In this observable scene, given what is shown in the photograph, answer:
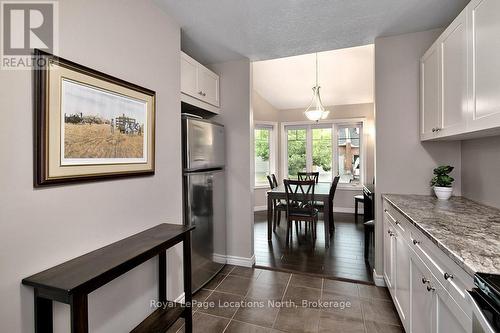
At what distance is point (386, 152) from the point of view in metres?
2.47

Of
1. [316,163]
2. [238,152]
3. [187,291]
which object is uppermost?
[238,152]

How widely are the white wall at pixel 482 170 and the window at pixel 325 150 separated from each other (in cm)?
365

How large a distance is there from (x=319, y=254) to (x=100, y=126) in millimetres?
3017

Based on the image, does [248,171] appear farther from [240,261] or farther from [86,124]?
[86,124]

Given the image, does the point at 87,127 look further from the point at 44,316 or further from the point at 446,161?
the point at 446,161

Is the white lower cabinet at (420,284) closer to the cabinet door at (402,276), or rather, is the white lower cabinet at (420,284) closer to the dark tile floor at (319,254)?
the cabinet door at (402,276)

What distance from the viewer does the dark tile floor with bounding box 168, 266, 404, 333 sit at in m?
1.92

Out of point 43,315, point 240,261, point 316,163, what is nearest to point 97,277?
point 43,315

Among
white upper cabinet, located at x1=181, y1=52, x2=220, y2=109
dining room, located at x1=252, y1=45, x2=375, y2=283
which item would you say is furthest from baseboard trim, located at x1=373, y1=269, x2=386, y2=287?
white upper cabinet, located at x1=181, y1=52, x2=220, y2=109

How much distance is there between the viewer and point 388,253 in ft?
7.27

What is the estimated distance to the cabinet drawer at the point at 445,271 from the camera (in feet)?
2.99

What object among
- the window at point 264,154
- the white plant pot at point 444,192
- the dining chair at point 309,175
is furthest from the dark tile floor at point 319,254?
the window at point 264,154

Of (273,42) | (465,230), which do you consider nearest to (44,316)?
(465,230)

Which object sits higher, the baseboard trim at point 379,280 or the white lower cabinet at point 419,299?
the white lower cabinet at point 419,299
